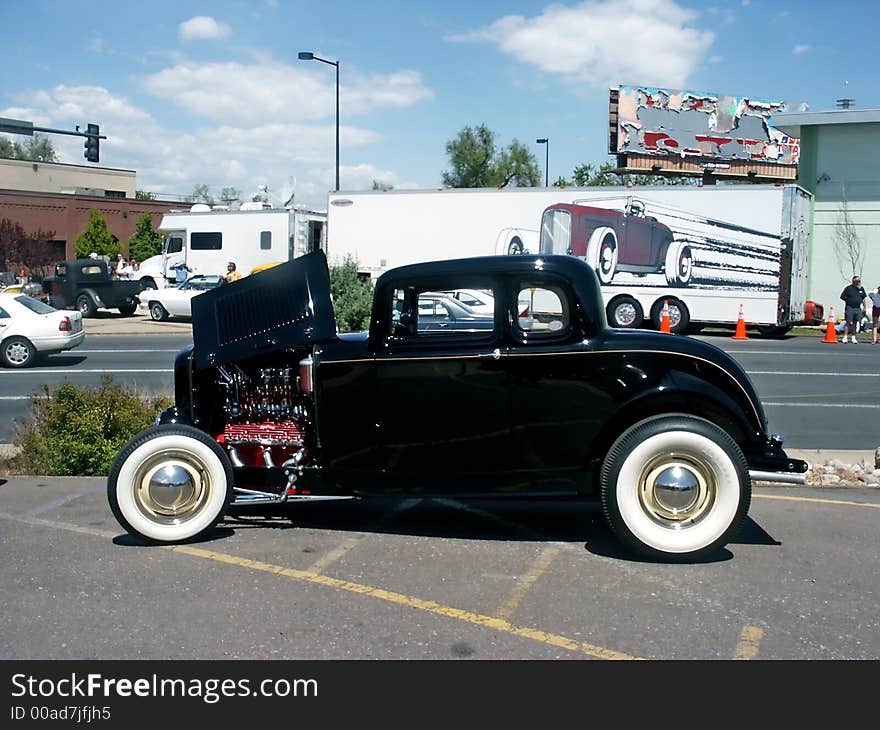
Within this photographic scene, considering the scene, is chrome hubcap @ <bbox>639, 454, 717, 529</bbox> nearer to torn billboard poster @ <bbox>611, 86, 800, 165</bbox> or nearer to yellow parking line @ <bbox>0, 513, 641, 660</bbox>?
yellow parking line @ <bbox>0, 513, 641, 660</bbox>

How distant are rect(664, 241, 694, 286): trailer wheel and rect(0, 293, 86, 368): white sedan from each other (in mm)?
14319

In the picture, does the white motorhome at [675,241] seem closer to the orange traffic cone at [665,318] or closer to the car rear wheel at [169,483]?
the orange traffic cone at [665,318]

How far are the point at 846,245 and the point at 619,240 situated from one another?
11092 millimetres

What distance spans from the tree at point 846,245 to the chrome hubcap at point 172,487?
2888 cm

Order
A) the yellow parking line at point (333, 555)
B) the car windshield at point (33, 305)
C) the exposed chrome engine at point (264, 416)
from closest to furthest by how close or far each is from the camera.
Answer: the yellow parking line at point (333, 555)
the exposed chrome engine at point (264, 416)
the car windshield at point (33, 305)

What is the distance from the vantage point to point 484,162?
69.2 m

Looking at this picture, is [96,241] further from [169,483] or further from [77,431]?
[169,483]

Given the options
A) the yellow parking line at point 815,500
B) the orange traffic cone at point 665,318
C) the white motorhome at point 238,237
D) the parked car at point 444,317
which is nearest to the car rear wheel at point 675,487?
the parked car at point 444,317

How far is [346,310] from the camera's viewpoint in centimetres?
1528

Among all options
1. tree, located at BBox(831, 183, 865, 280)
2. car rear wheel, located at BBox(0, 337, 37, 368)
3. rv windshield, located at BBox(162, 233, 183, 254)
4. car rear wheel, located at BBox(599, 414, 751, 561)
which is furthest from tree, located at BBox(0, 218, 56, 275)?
car rear wheel, located at BBox(599, 414, 751, 561)

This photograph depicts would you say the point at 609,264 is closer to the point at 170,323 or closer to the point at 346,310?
the point at 346,310

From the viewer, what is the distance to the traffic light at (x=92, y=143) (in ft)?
97.5

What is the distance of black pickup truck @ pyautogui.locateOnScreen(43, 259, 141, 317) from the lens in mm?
29500

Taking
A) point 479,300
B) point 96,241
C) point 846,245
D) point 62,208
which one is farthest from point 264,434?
point 62,208
